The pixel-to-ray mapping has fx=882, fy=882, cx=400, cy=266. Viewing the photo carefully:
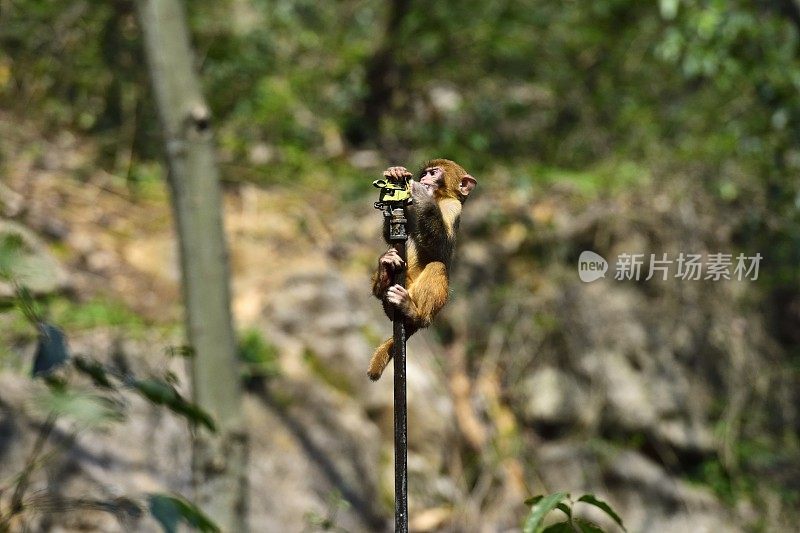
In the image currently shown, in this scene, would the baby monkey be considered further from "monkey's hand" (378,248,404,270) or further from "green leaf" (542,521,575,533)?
"green leaf" (542,521,575,533)

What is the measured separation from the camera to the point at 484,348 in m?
7.26

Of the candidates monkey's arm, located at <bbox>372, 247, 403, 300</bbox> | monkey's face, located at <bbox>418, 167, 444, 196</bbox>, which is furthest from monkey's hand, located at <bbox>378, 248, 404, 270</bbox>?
monkey's face, located at <bbox>418, 167, 444, 196</bbox>

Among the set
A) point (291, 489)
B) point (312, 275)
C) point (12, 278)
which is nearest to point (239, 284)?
point (312, 275)

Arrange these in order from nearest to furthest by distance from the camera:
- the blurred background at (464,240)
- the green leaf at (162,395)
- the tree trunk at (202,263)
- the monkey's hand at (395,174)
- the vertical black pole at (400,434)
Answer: the vertical black pole at (400,434)
the monkey's hand at (395,174)
the green leaf at (162,395)
the tree trunk at (202,263)
the blurred background at (464,240)

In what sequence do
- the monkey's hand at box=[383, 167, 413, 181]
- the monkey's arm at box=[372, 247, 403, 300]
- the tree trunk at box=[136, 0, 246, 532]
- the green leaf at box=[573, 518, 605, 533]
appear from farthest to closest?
1. the tree trunk at box=[136, 0, 246, 532]
2. the green leaf at box=[573, 518, 605, 533]
3. the monkey's arm at box=[372, 247, 403, 300]
4. the monkey's hand at box=[383, 167, 413, 181]

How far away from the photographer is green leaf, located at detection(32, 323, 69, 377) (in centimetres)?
182

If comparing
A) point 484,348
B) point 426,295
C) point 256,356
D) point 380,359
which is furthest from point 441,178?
point 484,348

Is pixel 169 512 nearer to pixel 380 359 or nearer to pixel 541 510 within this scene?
pixel 380 359

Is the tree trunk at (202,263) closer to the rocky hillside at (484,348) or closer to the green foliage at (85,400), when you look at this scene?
the rocky hillside at (484,348)

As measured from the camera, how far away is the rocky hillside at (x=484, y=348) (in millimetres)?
5730

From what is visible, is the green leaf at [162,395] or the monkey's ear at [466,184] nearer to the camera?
the monkey's ear at [466,184]

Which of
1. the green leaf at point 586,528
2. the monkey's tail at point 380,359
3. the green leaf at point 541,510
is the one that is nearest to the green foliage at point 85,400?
the monkey's tail at point 380,359

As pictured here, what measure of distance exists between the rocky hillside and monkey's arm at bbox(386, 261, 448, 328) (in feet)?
11.6

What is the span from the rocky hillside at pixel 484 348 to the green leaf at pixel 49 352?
3469mm
